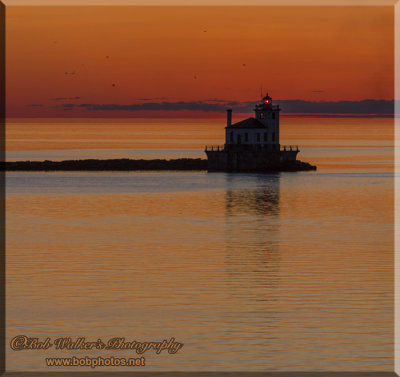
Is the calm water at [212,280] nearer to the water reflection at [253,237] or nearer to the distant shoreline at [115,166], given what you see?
the water reflection at [253,237]

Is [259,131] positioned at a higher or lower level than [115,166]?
higher

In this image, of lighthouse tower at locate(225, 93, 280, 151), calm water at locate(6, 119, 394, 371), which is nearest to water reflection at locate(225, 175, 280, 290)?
calm water at locate(6, 119, 394, 371)

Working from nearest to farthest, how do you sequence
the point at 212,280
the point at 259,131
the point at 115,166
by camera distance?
the point at 212,280 → the point at 259,131 → the point at 115,166

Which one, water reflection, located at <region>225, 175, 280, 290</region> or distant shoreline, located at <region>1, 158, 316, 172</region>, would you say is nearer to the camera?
water reflection, located at <region>225, 175, 280, 290</region>

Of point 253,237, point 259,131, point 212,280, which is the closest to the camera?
point 212,280

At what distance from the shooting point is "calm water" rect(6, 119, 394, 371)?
2255 cm

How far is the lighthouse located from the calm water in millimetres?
44443

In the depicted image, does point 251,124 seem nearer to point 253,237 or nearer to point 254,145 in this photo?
point 254,145

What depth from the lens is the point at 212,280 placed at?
32.1m

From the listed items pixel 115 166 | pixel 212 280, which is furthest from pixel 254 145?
pixel 212 280

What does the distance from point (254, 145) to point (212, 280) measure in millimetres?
83006

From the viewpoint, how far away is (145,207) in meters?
65.8

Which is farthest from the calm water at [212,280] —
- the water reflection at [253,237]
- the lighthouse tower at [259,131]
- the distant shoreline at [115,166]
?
the distant shoreline at [115,166]

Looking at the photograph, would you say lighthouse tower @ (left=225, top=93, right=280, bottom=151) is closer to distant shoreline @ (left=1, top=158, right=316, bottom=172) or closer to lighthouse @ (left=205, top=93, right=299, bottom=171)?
lighthouse @ (left=205, top=93, right=299, bottom=171)
